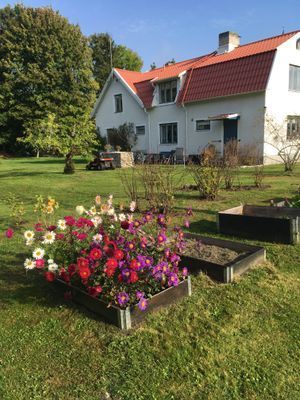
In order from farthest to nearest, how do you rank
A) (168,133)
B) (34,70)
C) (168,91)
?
(34,70), (168,133), (168,91)

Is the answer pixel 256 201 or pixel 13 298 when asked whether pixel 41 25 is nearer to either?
pixel 256 201

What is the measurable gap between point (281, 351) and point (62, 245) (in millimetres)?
2222

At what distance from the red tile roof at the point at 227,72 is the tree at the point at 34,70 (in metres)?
13.5

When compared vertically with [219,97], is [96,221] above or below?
below

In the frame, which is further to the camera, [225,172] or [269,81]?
[269,81]

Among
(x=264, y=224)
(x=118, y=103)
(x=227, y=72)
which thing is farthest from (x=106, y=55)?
(x=264, y=224)

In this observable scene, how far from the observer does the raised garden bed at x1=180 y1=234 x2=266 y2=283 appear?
→ 366cm

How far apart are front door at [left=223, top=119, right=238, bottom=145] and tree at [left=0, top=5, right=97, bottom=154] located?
1725 cm

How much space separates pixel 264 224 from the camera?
480 cm

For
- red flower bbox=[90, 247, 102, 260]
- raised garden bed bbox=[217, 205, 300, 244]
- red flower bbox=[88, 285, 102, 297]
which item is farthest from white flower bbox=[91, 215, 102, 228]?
raised garden bed bbox=[217, 205, 300, 244]

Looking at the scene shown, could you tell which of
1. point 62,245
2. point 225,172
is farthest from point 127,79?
point 62,245

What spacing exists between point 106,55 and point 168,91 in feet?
107

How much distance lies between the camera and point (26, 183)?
39.1 ft

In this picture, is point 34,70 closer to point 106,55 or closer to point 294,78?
point 106,55
